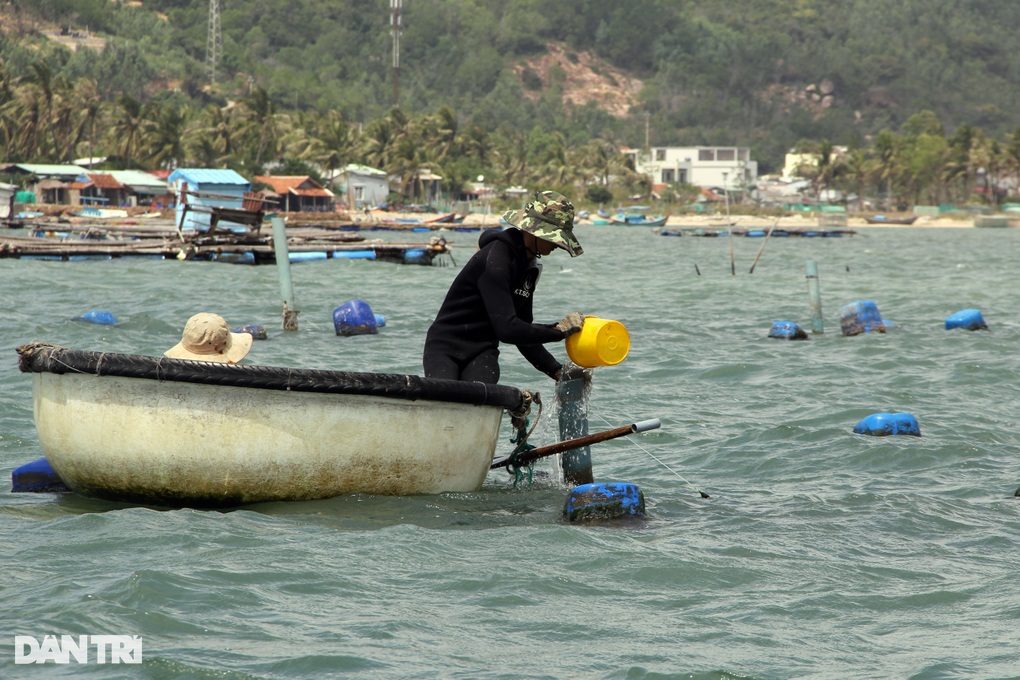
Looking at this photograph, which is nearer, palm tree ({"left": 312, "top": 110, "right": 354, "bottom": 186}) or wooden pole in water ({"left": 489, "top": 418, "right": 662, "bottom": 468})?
wooden pole in water ({"left": 489, "top": 418, "right": 662, "bottom": 468})

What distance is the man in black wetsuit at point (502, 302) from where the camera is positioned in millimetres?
7262

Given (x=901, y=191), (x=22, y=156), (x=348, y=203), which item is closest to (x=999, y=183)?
(x=901, y=191)

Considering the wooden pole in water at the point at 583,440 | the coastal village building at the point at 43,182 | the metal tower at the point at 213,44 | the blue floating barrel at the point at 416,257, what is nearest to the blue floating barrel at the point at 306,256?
the blue floating barrel at the point at 416,257

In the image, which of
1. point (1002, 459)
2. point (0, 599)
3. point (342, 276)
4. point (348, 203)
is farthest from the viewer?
point (348, 203)

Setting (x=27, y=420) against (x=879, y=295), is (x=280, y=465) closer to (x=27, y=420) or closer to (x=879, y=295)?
(x=27, y=420)

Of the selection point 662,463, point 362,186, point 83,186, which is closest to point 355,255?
point 662,463

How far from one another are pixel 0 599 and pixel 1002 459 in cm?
774

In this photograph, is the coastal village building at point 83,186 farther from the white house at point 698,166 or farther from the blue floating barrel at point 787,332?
the white house at point 698,166

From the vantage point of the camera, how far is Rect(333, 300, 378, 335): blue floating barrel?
59.4 ft

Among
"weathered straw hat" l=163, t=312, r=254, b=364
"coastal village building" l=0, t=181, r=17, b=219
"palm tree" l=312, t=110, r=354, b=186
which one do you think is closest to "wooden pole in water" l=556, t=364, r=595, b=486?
"weathered straw hat" l=163, t=312, r=254, b=364

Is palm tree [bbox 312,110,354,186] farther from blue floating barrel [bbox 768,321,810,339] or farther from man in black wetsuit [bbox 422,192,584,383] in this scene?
man in black wetsuit [bbox 422,192,584,383]

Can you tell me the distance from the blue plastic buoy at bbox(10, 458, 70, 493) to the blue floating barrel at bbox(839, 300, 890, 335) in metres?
14.1

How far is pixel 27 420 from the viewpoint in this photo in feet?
34.0

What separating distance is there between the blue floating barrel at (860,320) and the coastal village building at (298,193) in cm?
7249
